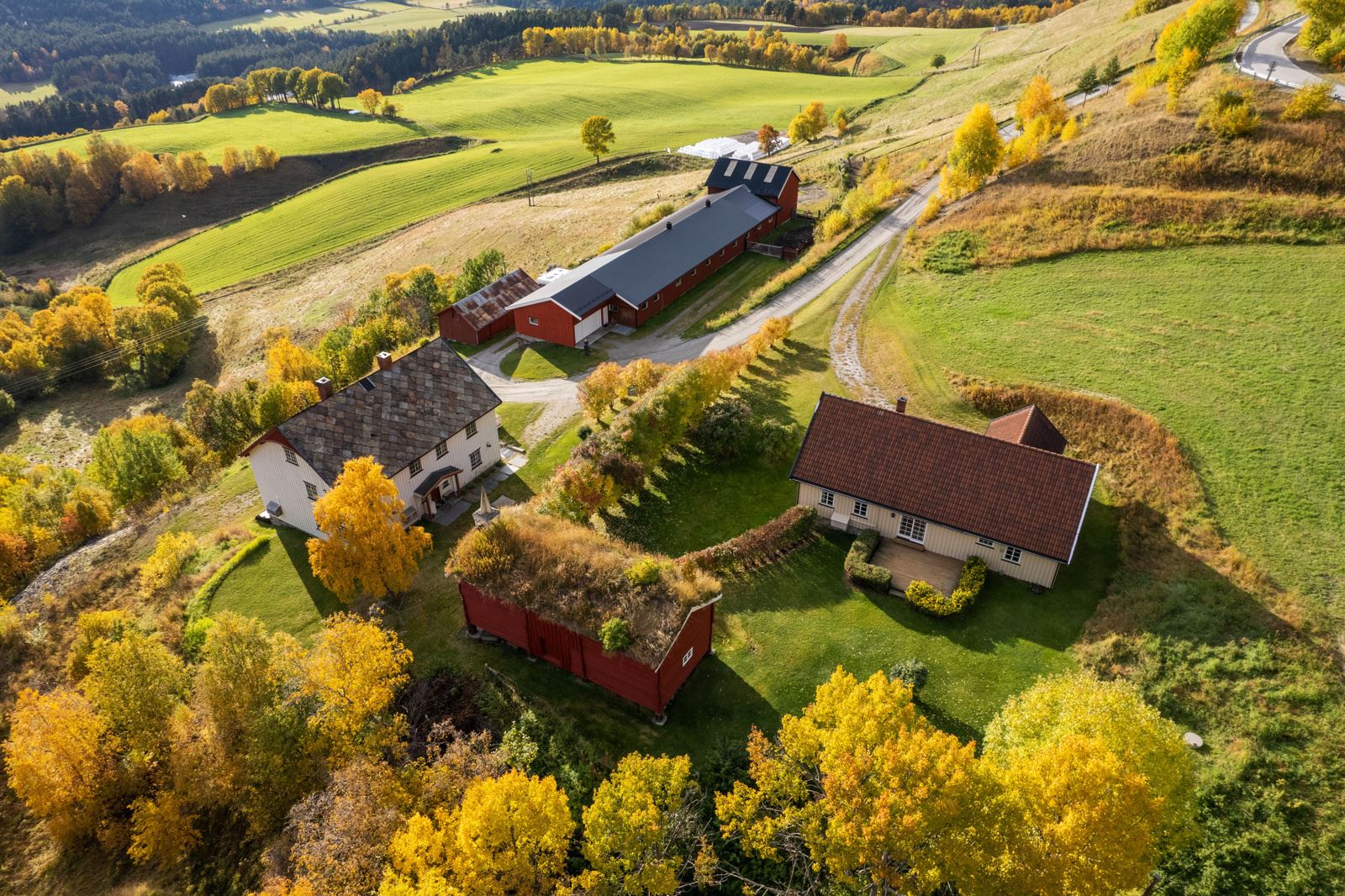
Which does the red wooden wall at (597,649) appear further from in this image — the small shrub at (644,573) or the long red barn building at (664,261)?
the long red barn building at (664,261)

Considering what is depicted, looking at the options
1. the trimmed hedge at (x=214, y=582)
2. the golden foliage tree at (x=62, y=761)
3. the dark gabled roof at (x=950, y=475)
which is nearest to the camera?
the golden foliage tree at (x=62, y=761)

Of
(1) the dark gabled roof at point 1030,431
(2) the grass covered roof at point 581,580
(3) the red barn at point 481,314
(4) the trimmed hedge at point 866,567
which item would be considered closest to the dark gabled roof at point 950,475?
(4) the trimmed hedge at point 866,567

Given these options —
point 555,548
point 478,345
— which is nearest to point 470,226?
point 478,345

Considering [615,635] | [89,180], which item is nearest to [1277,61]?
[615,635]

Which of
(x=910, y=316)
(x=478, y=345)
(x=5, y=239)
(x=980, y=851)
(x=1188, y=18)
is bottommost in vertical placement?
(x=5, y=239)

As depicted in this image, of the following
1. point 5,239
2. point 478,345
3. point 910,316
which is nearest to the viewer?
point 910,316

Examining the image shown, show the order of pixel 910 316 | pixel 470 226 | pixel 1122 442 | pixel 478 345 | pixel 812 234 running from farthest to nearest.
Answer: pixel 470 226 < pixel 812 234 < pixel 478 345 < pixel 910 316 < pixel 1122 442

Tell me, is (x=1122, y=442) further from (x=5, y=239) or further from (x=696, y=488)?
(x=5, y=239)

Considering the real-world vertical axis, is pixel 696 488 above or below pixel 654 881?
below
